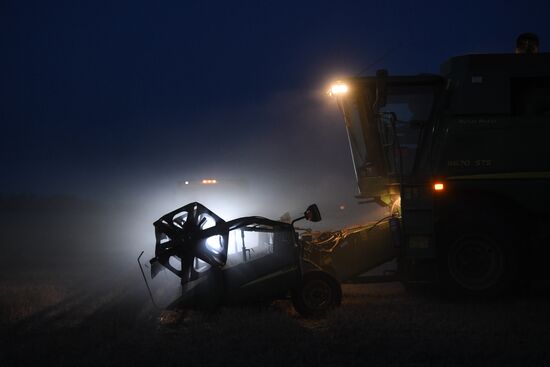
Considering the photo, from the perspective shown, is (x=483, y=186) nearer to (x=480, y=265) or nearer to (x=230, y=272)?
(x=480, y=265)

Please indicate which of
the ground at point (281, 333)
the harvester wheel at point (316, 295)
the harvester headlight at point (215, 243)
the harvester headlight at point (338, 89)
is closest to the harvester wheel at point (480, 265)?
the ground at point (281, 333)

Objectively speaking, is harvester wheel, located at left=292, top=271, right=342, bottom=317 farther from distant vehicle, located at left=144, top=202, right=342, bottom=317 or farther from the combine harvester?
the combine harvester

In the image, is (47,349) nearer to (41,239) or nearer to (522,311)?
(522,311)

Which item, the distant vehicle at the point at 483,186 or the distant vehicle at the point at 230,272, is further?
the distant vehicle at the point at 483,186

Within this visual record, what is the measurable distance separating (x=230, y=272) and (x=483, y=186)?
4043 millimetres

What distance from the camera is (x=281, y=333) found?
21.6 ft

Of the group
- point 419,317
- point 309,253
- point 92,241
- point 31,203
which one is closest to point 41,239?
point 92,241

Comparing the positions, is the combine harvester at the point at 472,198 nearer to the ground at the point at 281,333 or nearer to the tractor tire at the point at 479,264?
the tractor tire at the point at 479,264

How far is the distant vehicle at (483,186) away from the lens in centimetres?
883

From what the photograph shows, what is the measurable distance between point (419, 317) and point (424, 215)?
181cm

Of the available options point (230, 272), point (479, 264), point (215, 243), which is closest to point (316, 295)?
point (230, 272)

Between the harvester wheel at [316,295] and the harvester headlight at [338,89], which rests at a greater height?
the harvester headlight at [338,89]

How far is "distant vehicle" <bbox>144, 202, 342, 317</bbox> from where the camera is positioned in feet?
25.1

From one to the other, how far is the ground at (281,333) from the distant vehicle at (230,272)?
242 mm
